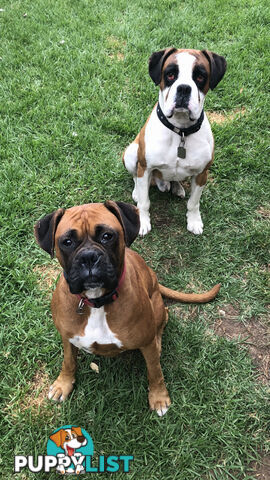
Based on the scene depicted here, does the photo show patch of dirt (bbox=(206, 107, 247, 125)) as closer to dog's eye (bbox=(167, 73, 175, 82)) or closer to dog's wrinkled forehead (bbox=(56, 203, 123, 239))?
dog's eye (bbox=(167, 73, 175, 82))

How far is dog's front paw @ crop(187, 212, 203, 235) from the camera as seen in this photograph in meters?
3.85

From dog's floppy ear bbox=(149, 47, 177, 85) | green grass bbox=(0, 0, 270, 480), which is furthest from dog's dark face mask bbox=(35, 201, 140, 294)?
dog's floppy ear bbox=(149, 47, 177, 85)

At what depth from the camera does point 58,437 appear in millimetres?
2656

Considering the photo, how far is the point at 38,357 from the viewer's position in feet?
9.89

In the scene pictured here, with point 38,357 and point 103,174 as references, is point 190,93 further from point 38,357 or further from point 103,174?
point 38,357

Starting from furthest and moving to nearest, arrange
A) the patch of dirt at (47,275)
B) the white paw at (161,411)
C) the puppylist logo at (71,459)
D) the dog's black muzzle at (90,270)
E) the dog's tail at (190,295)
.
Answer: the patch of dirt at (47,275) < the dog's tail at (190,295) < the white paw at (161,411) < the puppylist logo at (71,459) < the dog's black muzzle at (90,270)

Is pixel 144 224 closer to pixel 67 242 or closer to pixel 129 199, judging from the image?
pixel 129 199

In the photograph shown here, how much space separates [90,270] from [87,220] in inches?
10.7

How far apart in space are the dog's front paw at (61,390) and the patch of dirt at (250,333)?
121 cm

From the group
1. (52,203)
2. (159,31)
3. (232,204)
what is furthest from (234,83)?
(52,203)

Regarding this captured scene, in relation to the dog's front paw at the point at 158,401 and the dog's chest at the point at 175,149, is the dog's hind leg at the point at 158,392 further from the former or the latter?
the dog's chest at the point at 175,149

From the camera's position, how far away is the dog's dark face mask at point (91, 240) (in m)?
2.02

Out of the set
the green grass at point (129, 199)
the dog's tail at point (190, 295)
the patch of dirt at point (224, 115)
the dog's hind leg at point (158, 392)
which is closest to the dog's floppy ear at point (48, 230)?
the dog's hind leg at point (158, 392)

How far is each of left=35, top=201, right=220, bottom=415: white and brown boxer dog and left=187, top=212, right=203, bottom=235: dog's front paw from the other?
127cm
